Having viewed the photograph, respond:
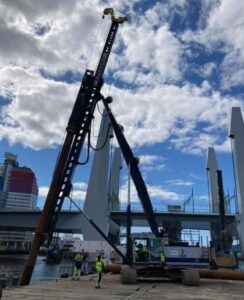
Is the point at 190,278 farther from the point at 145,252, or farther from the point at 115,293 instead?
the point at 115,293

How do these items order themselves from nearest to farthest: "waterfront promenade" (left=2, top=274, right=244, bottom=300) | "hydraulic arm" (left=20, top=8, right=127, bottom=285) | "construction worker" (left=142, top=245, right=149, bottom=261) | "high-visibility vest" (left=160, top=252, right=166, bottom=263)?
"waterfront promenade" (left=2, top=274, right=244, bottom=300), "high-visibility vest" (left=160, top=252, right=166, bottom=263), "construction worker" (left=142, top=245, right=149, bottom=261), "hydraulic arm" (left=20, top=8, right=127, bottom=285)

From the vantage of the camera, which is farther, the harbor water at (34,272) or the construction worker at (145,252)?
the harbor water at (34,272)

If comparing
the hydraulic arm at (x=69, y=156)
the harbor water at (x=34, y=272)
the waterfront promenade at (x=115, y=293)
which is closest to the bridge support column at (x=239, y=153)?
the harbor water at (x=34, y=272)

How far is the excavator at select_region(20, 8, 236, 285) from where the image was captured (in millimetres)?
23875

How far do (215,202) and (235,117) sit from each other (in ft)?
87.9

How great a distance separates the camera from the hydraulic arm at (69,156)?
2724cm

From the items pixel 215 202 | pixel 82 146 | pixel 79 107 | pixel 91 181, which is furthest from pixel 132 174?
pixel 215 202

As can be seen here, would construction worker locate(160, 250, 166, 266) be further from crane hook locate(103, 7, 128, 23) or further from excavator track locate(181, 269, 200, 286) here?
crane hook locate(103, 7, 128, 23)

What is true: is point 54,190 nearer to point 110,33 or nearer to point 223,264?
point 223,264

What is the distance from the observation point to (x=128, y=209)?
104 feet

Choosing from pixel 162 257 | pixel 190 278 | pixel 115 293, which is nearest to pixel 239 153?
pixel 162 257

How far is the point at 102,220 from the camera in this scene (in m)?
76.5

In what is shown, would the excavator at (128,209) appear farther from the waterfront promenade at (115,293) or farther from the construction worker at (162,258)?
the waterfront promenade at (115,293)

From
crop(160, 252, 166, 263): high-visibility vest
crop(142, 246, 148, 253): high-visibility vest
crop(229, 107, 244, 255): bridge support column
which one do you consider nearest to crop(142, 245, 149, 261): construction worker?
crop(142, 246, 148, 253): high-visibility vest
